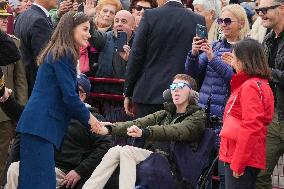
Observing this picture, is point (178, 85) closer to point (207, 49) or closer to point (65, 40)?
point (207, 49)

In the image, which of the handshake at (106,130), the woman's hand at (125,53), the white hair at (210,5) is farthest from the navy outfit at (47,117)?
the white hair at (210,5)

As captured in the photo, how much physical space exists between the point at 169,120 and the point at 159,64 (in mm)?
886

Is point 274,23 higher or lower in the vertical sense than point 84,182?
higher

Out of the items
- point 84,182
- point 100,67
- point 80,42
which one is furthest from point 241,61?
→ point 100,67

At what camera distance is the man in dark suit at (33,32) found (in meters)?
8.34

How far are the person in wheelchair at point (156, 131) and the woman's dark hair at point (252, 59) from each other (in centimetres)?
87

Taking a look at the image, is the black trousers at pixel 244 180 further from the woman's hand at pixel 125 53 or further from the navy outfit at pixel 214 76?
the woman's hand at pixel 125 53

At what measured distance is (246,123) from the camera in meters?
6.32

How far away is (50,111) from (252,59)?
180 cm

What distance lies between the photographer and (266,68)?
6605mm

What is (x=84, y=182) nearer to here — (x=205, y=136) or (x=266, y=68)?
(x=205, y=136)

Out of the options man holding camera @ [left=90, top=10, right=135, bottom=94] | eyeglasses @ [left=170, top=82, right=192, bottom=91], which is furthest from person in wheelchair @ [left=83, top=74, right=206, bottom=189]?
man holding camera @ [left=90, top=10, right=135, bottom=94]

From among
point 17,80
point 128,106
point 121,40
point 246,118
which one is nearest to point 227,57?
point 246,118

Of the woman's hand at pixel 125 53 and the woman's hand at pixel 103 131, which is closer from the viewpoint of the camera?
the woman's hand at pixel 103 131
